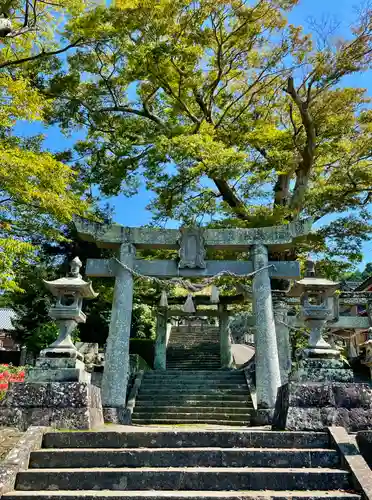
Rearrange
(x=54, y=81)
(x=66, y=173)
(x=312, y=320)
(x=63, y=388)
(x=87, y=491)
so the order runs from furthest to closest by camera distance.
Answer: (x=54, y=81)
(x=66, y=173)
(x=312, y=320)
(x=63, y=388)
(x=87, y=491)

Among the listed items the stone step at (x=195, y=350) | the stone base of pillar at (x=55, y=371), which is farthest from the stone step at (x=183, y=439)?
the stone step at (x=195, y=350)

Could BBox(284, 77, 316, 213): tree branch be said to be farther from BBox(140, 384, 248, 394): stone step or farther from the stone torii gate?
BBox(140, 384, 248, 394): stone step

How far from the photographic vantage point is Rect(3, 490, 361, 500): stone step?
158 inches

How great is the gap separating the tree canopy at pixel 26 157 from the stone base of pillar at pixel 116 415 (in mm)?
3393

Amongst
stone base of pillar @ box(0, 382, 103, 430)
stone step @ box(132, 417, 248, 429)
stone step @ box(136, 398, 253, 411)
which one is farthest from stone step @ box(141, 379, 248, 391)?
stone base of pillar @ box(0, 382, 103, 430)

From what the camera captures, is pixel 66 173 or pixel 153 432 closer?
pixel 153 432

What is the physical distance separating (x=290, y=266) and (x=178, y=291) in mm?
14012

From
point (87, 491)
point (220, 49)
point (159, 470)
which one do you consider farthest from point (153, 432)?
point (220, 49)

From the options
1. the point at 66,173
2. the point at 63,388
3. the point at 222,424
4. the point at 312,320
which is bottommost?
the point at 222,424

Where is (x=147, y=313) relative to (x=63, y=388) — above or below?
above

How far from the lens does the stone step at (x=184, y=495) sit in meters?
4.01

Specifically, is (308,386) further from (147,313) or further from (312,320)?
(147,313)

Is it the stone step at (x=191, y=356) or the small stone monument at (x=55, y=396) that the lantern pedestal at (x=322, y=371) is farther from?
the stone step at (x=191, y=356)

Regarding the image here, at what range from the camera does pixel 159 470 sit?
4473 mm
